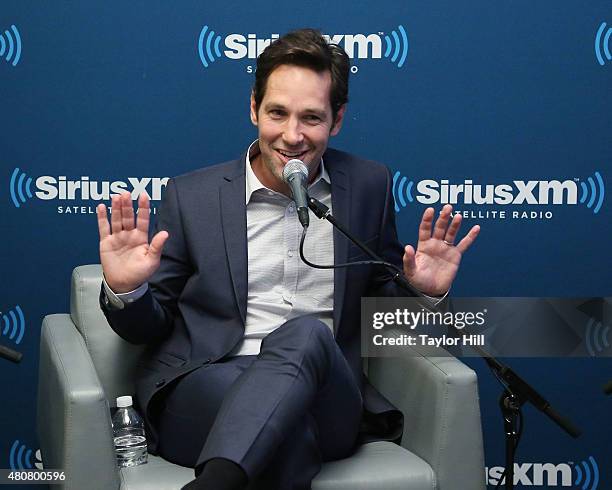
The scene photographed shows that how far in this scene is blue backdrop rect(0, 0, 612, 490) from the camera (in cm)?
306

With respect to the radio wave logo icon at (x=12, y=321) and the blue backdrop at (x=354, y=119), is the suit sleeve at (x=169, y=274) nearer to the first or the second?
the blue backdrop at (x=354, y=119)

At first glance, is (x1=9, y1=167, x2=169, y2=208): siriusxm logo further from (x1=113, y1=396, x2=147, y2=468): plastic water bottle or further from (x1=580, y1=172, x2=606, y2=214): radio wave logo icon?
(x1=580, y1=172, x2=606, y2=214): radio wave logo icon

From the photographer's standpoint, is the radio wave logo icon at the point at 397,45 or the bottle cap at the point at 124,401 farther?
the radio wave logo icon at the point at 397,45

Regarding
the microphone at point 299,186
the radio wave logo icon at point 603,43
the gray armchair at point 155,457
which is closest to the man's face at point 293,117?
the microphone at point 299,186

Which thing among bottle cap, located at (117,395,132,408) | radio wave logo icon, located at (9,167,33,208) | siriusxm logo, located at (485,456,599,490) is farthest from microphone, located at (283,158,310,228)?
siriusxm logo, located at (485,456,599,490)

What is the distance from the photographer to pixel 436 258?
92.6 inches

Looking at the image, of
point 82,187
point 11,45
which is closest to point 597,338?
point 82,187

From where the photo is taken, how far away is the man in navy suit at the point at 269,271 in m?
2.26

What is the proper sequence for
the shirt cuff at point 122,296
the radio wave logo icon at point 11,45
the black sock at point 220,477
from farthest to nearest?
the radio wave logo icon at point 11,45, the shirt cuff at point 122,296, the black sock at point 220,477

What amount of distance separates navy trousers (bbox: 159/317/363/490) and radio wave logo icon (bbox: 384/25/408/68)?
115 centimetres

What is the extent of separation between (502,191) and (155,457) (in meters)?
1.42

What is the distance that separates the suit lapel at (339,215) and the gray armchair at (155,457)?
0.22 m

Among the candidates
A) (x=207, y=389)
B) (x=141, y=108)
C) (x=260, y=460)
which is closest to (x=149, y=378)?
(x=207, y=389)

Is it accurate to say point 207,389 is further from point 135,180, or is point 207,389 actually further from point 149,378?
point 135,180
